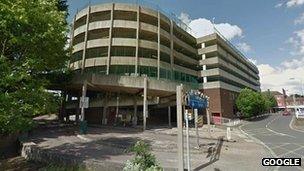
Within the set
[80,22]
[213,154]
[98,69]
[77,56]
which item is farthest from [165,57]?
[213,154]

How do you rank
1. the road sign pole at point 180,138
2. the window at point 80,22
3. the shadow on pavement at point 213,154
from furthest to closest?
the window at point 80,22 < the shadow on pavement at point 213,154 < the road sign pole at point 180,138

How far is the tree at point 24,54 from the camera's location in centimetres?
1448

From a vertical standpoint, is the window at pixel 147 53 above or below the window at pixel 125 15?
below

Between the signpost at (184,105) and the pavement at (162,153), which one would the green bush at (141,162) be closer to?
the signpost at (184,105)

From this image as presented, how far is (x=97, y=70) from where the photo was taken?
43.3 metres


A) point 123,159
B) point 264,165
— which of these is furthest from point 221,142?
point 123,159

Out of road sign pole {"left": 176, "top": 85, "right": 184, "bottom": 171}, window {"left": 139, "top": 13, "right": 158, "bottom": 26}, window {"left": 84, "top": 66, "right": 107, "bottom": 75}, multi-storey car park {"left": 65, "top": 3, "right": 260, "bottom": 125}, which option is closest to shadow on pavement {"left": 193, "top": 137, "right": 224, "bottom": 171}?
road sign pole {"left": 176, "top": 85, "right": 184, "bottom": 171}

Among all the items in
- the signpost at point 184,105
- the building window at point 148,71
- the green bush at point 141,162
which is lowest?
the green bush at point 141,162

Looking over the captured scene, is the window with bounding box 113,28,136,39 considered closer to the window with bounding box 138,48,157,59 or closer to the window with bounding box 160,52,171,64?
the window with bounding box 138,48,157,59

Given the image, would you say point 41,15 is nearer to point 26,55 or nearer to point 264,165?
point 26,55

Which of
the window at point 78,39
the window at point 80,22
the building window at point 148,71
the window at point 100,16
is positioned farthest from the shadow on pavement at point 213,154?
the window at point 80,22

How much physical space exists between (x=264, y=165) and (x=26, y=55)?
51.7ft

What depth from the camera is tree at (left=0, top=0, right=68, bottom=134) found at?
14477 mm

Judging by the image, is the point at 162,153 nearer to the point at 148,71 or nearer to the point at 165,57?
the point at 148,71
